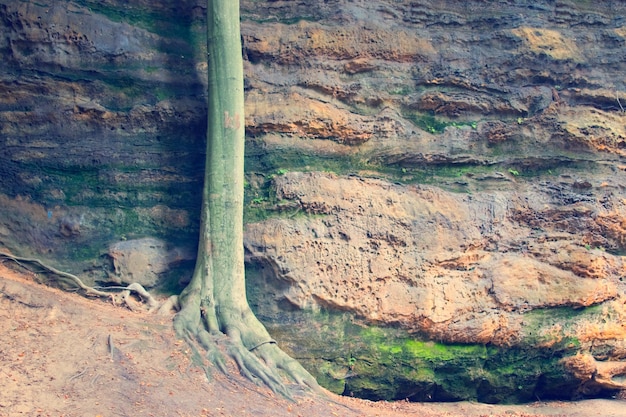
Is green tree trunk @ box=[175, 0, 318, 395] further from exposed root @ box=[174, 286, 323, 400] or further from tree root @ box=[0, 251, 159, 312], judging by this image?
tree root @ box=[0, 251, 159, 312]

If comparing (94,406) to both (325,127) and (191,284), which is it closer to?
(191,284)

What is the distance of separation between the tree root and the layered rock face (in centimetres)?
35

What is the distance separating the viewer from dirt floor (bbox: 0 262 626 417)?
7.05 m

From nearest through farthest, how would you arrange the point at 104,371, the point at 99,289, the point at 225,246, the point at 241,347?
the point at 104,371 < the point at 241,347 < the point at 225,246 < the point at 99,289

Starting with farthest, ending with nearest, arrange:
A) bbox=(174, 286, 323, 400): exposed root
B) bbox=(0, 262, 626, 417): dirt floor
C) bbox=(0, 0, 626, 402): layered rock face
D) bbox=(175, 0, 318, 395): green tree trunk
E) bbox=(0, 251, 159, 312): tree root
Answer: bbox=(0, 0, 626, 402): layered rock face → bbox=(0, 251, 159, 312): tree root → bbox=(175, 0, 318, 395): green tree trunk → bbox=(174, 286, 323, 400): exposed root → bbox=(0, 262, 626, 417): dirt floor

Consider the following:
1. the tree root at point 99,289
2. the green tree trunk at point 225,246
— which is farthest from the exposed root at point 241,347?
the tree root at point 99,289

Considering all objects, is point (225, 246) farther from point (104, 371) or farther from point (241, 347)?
point (104, 371)

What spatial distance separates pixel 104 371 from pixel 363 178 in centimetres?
446

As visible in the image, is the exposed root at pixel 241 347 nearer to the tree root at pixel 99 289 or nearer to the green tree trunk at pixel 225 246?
the green tree trunk at pixel 225 246

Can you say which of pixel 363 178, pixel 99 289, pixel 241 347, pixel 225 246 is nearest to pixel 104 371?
pixel 241 347

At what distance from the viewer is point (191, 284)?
915cm

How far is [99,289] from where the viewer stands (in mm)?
9289

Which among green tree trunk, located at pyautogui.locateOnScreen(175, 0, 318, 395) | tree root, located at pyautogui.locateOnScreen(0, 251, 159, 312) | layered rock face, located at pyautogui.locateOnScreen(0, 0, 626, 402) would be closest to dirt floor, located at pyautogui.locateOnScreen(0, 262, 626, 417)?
tree root, located at pyautogui.locateOnScreen(0, 251, 159, 312)

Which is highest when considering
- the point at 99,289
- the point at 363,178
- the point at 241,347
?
the point at 363,178
